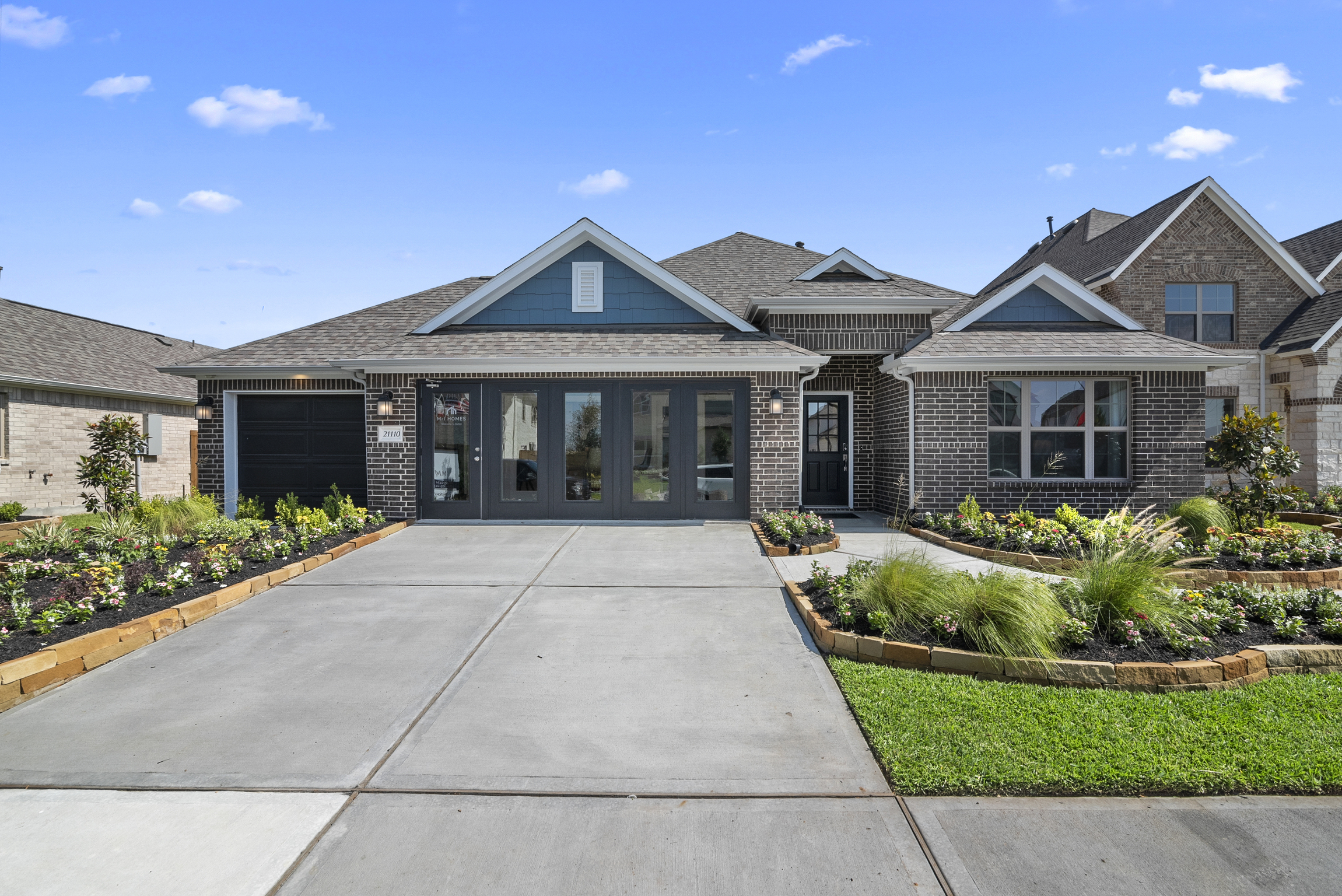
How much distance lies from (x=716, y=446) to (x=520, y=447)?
3.35 meters

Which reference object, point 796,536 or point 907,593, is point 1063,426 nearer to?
point 796,536

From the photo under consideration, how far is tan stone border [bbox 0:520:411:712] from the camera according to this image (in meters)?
4.48

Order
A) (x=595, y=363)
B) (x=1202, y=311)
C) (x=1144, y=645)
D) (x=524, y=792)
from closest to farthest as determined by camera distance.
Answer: (x=524, y=792)
(x=1144, y=645)
(x=595, y=363)
(x=1202, y=311)

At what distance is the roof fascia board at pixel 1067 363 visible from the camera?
10.9 meters

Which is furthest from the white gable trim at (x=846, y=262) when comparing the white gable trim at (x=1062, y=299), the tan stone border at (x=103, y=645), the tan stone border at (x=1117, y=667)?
the tan stone border at (x=103, y=645)

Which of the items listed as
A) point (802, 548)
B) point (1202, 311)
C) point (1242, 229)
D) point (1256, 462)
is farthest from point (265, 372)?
point (1242, 229)

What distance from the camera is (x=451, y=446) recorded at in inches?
456

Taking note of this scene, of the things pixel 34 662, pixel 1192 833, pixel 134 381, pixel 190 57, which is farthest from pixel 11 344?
pixel 1192 833

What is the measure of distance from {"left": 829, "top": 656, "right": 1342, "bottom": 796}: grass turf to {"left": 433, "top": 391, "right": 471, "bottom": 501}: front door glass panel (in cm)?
843

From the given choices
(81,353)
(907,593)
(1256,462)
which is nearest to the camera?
(907,593)

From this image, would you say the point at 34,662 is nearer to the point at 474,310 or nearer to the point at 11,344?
the point at 474,310

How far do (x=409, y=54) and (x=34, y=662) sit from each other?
378 inches

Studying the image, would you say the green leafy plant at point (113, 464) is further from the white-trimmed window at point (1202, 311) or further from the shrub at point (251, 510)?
the white-trimmed window at point (1202, 311)

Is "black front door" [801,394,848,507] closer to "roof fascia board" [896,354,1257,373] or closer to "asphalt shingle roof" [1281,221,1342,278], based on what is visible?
"roof fascia board" [896,354,1257,373]
